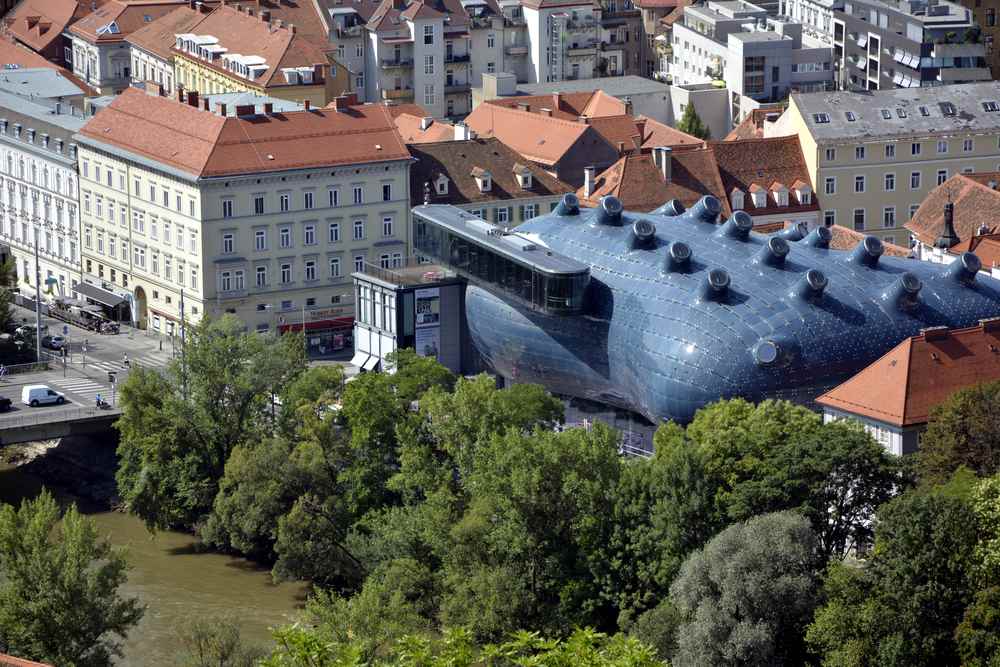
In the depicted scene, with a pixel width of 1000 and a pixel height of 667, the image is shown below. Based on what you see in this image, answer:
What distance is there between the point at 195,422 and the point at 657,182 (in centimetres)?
4095

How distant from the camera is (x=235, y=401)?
138 metres

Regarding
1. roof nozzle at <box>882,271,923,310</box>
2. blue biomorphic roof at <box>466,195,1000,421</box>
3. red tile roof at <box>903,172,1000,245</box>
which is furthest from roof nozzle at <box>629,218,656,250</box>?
red tile roof at <box>903,172,1000,245</box>

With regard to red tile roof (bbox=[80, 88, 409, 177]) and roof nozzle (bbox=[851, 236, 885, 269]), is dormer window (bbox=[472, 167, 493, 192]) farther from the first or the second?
roof nozzle (bbox=[851, 236, 885, 269])

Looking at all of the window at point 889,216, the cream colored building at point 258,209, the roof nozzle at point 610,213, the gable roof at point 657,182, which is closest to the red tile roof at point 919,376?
the roof nozzle at point 610,213

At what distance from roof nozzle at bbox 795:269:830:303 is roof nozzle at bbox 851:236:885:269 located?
14.6 feet

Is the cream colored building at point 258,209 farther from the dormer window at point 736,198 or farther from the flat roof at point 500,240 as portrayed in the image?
the dormer window at point 736,198

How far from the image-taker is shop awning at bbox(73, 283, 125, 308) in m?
168

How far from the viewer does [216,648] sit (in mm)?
109250

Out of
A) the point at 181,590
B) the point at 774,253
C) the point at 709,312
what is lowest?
the point at 181,590

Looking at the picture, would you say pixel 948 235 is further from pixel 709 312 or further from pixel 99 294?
pixel 99 294

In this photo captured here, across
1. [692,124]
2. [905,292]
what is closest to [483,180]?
[692,124]

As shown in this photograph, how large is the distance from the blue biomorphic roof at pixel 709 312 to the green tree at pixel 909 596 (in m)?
24.2

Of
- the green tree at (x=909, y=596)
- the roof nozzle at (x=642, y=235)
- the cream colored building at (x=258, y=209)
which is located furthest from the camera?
the cream colored building at (x=258, y=209)

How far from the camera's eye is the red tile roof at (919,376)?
409 feet
